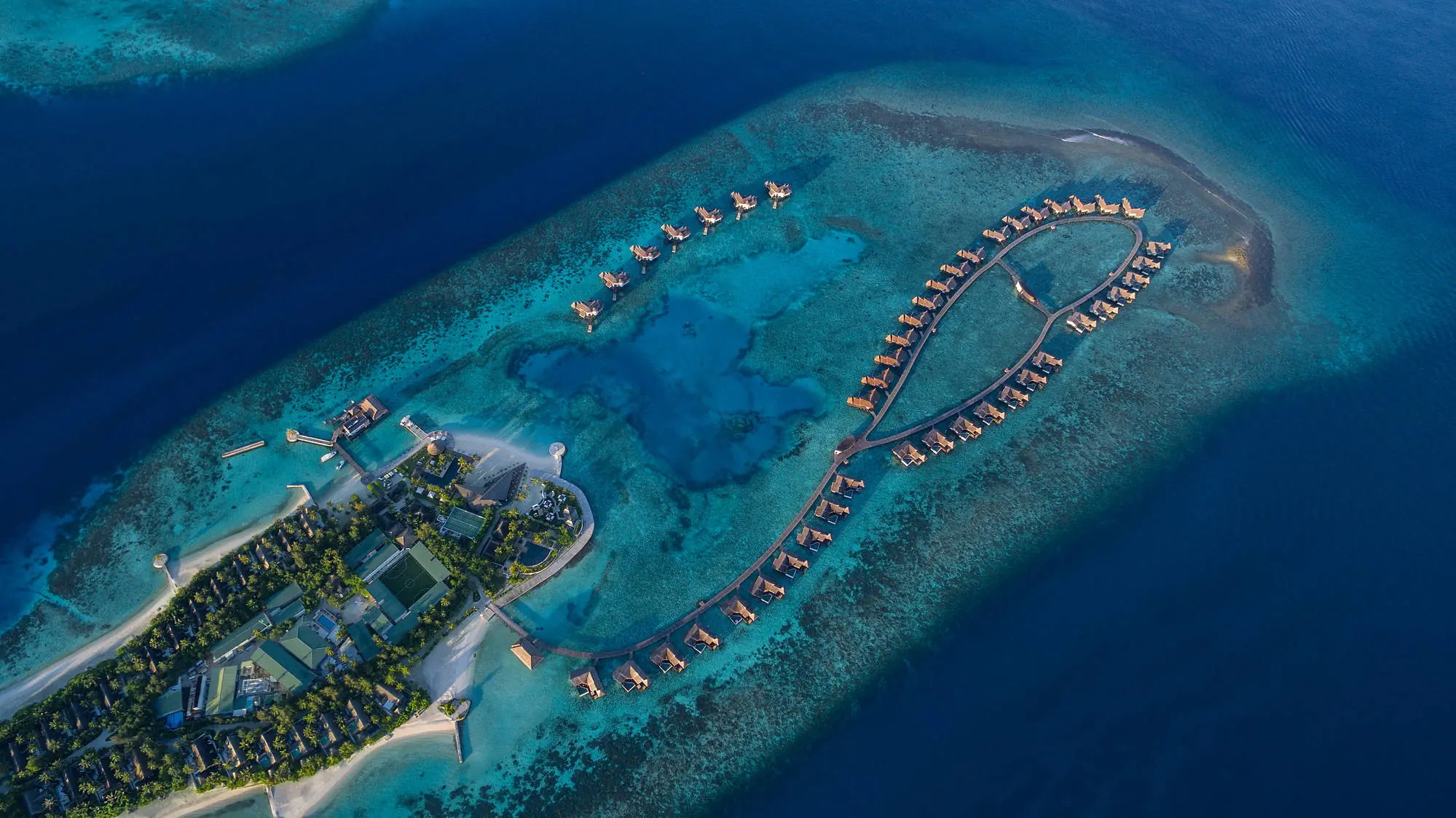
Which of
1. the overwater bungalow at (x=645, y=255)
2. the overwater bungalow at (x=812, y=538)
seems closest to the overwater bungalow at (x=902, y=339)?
the overwater bungalow at (x=812, y=538)

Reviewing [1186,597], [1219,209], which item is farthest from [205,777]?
[1219,209]

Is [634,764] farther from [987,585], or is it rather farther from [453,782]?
[987,585]

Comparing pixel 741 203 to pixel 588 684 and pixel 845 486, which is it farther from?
pixel 588 684

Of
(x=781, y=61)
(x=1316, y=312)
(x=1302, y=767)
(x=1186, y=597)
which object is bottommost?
(x=1302, y=767)

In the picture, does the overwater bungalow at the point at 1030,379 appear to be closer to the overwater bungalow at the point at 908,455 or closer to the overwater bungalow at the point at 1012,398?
the overwater bungalow at the point at 1012,398

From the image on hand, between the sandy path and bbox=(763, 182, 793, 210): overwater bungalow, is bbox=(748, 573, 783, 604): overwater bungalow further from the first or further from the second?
bbox=(763, 182, 793, 210): overwater bungalow

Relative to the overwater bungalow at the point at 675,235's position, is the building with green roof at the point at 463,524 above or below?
below
